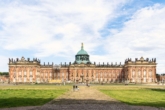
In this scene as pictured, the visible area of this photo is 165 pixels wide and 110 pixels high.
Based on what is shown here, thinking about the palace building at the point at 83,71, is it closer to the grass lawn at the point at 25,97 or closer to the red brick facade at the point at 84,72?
the red brick facade at the point at 84,72

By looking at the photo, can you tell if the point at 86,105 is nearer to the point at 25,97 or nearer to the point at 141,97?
the point at 25,97

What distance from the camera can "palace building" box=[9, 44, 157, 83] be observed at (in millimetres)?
102688

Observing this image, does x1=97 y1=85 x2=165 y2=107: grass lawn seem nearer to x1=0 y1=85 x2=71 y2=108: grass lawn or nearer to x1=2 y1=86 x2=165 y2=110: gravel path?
x1=2 y1=86 x2=165 y2=110: gravel path

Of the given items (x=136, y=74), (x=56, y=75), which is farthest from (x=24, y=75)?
(x=136, y=74)

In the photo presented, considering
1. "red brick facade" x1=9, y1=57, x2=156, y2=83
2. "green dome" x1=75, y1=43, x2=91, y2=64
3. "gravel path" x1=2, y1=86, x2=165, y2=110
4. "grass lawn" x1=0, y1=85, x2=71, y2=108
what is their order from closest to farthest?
"gravel path" x1=2, y1=86, x2=165, y2=110
"grass lawn" x1=0, y1=85, x2=71, y2=108
"red brick facade" x1=9, y1=57, x2=156, y2=83
"green dome" x1=75, y1=43, x2=91, y2=64

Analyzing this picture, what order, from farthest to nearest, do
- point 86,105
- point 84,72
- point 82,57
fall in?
point 82,57 < point 84,72 < point 86,105

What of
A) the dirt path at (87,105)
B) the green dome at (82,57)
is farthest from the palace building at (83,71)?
the dirt path at (87,105)

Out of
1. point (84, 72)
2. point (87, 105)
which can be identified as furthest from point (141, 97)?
point (84, 72)

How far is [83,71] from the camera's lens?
354ft

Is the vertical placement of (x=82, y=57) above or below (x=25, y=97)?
above

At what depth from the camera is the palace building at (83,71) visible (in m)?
103

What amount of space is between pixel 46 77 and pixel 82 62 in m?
16.6

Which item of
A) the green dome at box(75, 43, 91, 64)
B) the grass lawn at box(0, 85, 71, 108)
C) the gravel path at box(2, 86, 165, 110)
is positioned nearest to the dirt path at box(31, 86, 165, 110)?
the gravel path at box(2, 86, 165, 110)

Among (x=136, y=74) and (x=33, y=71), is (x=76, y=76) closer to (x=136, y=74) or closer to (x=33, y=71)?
(x=33, y=71)
